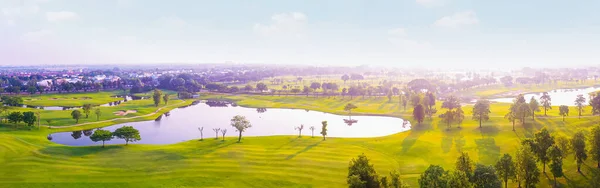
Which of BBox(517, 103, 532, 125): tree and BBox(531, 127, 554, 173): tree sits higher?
BBox(517, 103, 532, 125): tree

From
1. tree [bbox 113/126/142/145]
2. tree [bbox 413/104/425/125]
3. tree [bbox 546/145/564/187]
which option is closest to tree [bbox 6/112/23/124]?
tree [bbox 113/126/142/145]

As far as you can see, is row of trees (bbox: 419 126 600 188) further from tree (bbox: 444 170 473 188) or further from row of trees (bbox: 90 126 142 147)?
row of trees (bbox: 90 126 142 147)

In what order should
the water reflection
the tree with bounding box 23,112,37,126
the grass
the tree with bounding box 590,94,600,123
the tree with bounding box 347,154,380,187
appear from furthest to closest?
the tree with bounding box 590,94,600,123, the tree with bounding box 23,112,37,126, the water reflection, the grass, the tree with bounding box 347,154,380,187

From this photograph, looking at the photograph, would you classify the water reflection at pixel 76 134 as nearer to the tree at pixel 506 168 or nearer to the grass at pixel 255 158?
the grass at pixel 255 158

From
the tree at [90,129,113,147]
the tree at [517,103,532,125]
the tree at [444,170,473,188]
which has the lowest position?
the tree at [90,129,113,147]

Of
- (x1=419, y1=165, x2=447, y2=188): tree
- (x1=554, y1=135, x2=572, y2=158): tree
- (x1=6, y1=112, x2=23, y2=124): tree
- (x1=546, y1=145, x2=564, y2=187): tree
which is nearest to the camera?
(x1=419, y1=165, x2=447, y2=188): tree

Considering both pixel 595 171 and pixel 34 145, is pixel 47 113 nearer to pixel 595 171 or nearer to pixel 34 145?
pixel 34 145

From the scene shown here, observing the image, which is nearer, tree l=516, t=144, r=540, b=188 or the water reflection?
tree l=516, t=144, r=540, b=188

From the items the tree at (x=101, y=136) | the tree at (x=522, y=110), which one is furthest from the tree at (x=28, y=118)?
the tree at (x=522, y=110)
